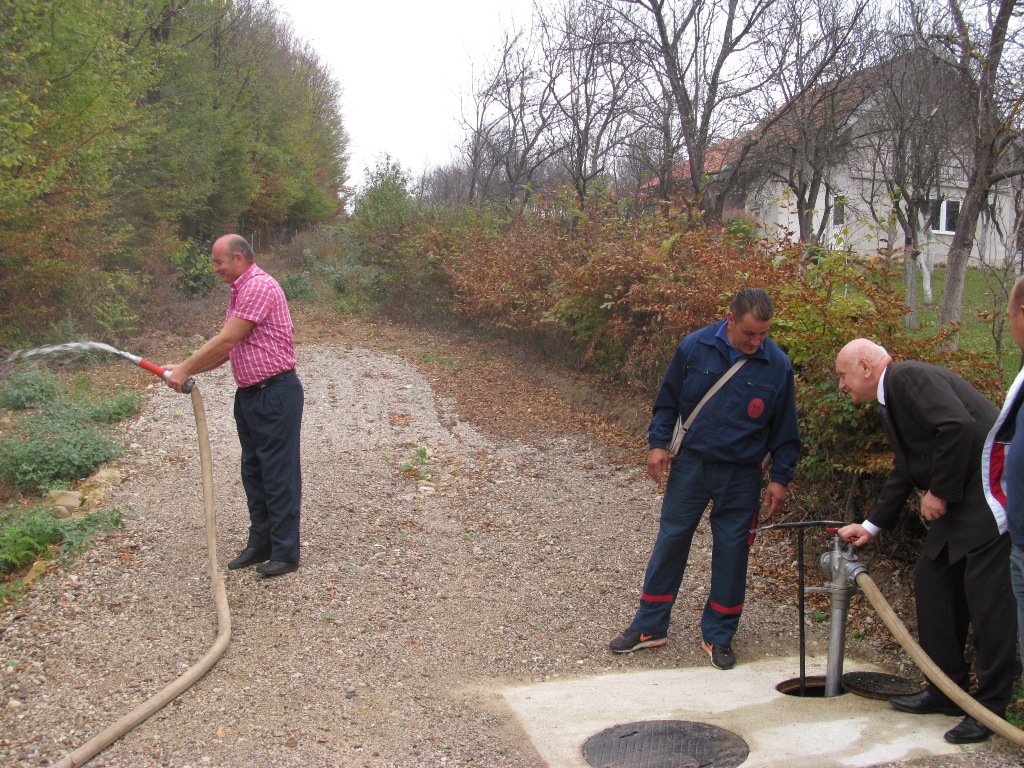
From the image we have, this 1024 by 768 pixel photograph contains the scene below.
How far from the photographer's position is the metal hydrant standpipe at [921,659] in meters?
3.30

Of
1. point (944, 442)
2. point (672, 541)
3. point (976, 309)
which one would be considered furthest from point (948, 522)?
point (976, 309)

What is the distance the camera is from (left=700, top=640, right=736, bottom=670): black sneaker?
455 centimetres

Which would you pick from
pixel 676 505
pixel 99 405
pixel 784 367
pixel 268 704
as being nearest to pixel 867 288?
pixel 784 367

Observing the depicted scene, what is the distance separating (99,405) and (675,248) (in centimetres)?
713

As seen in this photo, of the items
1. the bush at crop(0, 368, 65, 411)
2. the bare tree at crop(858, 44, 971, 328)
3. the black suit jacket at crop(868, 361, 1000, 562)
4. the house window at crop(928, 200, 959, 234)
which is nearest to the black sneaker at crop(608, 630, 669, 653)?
the black suit jacket at crop(868, 361, 1000, 562)

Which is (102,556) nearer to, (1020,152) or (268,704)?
(268,704)

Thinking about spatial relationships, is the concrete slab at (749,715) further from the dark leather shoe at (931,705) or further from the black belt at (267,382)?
the black belt at (267,382)

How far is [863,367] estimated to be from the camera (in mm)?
3922

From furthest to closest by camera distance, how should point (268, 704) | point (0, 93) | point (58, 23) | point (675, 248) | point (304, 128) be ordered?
point (304, 128) < point (58, 23) < point (0, 93) < point (675, 248) < point (268, 704)

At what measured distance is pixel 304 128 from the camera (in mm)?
35656

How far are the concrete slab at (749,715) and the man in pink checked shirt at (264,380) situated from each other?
201 centimetres

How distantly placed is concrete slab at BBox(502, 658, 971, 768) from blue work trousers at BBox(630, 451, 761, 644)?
0.29 metres

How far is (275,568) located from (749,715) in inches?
122

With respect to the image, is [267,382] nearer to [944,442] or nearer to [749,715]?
[749,715]
